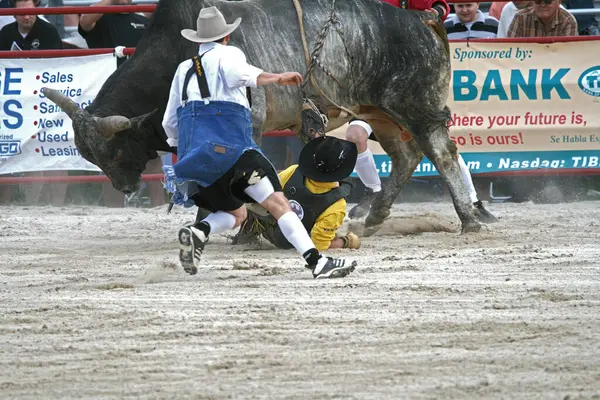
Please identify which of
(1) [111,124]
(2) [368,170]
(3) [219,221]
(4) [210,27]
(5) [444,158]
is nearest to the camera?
(4) [210,27]

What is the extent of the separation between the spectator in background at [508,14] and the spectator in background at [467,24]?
0.14 meters

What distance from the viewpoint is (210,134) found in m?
6.21

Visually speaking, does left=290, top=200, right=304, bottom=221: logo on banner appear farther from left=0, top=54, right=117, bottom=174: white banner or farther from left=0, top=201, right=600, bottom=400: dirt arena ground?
left=0, top=54, right=117, bottom=174: white banner

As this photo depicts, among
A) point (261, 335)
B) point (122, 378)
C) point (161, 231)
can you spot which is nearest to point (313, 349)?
point (261, 335)

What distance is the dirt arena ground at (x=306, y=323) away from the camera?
12.9 ft

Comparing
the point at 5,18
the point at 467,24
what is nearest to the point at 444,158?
the point at 467,24

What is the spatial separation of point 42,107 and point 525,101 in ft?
14.9

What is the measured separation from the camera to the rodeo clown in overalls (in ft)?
20.1

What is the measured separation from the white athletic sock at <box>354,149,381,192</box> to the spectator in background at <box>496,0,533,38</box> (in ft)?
7.68

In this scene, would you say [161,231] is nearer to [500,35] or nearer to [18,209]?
[18,209]

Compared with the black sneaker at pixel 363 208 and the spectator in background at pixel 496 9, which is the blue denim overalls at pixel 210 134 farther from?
the spectator in background at pixel 496 9

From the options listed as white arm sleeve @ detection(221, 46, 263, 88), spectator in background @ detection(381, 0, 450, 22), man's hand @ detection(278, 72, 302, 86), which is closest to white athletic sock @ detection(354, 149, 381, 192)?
spectator in background @ detection(381, 0, 450, 22)

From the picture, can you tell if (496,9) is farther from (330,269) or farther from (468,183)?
(330,269)

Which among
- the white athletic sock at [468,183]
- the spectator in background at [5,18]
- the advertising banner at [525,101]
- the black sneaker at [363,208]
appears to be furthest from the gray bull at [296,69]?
the spectator in background at [5,18]
